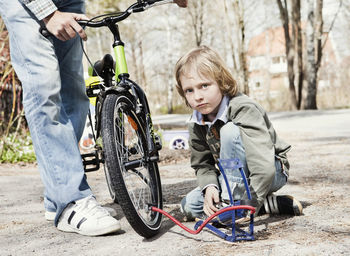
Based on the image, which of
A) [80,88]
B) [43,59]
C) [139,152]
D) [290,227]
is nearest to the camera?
[290,227]

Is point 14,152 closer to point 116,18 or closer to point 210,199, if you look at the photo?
point 116,18

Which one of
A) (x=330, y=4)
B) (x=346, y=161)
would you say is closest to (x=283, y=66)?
(x=330, y=4)

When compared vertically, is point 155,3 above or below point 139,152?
above

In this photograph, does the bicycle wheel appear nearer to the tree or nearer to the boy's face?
the boy's face

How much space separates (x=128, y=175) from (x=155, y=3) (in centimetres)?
91

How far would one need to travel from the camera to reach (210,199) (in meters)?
2.02

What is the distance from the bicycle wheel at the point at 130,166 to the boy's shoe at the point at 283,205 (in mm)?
559

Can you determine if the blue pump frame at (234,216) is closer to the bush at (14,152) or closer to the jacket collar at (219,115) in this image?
the jacket collar at (219,115)

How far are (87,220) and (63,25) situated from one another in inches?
35.9

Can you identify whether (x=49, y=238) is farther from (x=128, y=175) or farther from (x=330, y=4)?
(x=330, y=4)

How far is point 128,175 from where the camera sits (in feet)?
6.68

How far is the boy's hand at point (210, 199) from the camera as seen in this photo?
1966 millimetres

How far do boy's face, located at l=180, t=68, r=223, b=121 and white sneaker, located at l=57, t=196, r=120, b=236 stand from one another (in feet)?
2.20

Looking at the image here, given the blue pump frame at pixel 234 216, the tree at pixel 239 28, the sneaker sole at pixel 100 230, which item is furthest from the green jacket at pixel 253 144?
the tree at pixel 239 28
